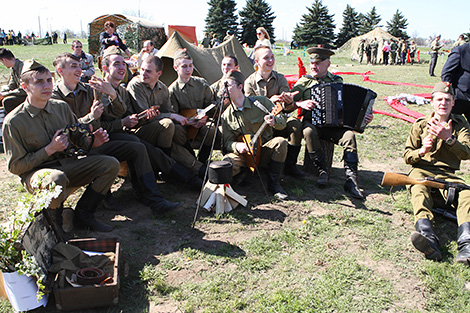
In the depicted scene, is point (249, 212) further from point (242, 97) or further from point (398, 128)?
point (398, 128)

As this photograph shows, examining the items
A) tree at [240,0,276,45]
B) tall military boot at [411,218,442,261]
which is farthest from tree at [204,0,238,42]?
tall military boot at [411,218,442,261]

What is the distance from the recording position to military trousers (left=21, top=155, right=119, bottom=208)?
3515 millimetres

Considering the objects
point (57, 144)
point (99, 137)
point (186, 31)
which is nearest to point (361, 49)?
point (186, 31)

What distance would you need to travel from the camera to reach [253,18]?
44.8 m

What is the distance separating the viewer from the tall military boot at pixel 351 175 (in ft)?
15.6

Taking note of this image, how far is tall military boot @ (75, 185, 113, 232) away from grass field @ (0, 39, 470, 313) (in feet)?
0.70

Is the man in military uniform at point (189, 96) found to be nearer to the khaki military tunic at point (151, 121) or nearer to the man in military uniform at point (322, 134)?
the khaki military tunic at point (151, 121)

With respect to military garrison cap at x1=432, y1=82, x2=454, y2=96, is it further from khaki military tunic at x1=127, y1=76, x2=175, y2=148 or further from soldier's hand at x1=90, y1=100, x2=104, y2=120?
soldier's hand at x1=90, y1=100, x2=104, y2=120

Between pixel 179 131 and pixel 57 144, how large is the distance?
5.96 ft

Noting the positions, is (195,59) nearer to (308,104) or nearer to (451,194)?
(308,104)

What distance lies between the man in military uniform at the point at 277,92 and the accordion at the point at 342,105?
1.11 feet

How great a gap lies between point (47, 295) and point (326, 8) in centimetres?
4958

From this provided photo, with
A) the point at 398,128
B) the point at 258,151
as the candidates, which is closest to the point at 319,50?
the point at 258,151

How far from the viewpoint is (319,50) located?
17.5 ft
